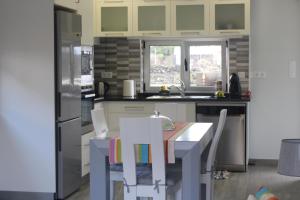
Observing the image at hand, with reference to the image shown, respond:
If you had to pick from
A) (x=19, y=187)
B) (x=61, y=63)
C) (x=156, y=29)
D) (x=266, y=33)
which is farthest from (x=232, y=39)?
(x=19, y=187)

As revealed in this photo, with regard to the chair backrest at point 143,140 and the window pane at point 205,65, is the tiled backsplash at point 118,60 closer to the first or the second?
the window pane at point 205,65

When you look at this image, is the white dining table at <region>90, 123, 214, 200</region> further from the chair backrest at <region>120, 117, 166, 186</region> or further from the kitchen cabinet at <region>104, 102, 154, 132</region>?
the kitchen cabinet at <region>104, 102, 154, 132</region>

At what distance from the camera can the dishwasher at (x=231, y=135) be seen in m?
6.62

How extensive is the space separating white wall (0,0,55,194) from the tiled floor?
539 millimetres

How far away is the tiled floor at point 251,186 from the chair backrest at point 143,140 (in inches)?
74.3

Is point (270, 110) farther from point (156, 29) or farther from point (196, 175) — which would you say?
point (196, 175)

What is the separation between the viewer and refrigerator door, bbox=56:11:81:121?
530 cm

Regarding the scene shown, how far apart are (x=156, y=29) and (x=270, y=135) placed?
211 centimetres

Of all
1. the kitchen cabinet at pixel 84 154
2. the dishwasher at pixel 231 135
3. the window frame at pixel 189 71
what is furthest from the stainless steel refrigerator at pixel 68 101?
the window frame at pixel 189 71

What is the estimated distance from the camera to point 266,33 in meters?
7.11

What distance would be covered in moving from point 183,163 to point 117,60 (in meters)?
3.93

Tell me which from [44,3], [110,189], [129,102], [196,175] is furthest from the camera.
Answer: [129,102]

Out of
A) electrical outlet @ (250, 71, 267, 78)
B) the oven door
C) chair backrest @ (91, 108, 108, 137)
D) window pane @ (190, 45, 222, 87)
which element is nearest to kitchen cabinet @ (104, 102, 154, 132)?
the oven door

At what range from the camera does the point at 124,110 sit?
6.91 m
